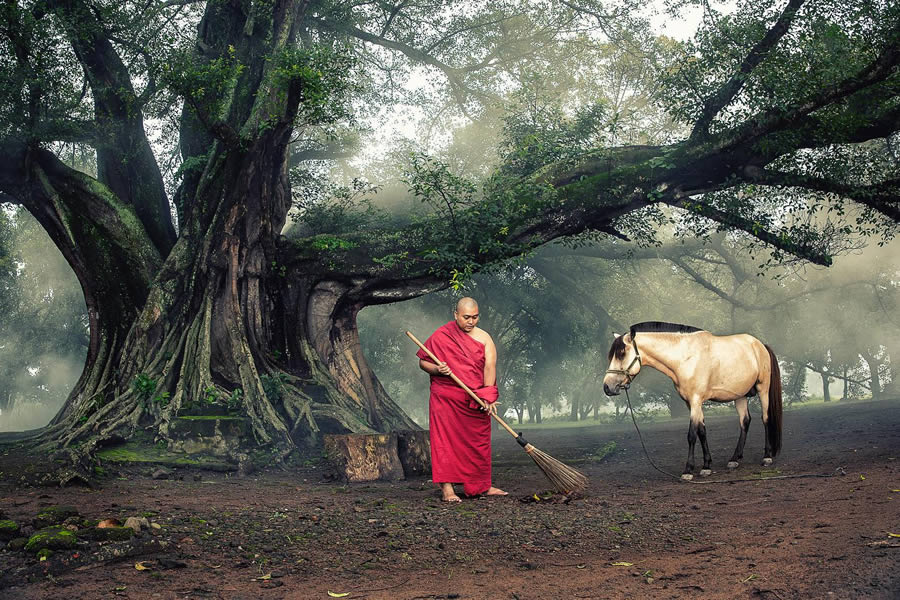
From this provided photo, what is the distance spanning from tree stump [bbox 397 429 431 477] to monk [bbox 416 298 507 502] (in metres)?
2.51

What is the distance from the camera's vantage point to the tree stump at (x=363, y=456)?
9.73 m

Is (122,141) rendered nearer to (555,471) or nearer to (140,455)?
(140,455)

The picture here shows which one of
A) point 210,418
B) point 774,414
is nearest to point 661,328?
point 774,414

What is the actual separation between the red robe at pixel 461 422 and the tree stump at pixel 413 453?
8.37 feet

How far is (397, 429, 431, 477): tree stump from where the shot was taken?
10312mm

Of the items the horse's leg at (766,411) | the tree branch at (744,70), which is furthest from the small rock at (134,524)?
the tree branch at (744,70)

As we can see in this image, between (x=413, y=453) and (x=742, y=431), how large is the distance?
4639mm

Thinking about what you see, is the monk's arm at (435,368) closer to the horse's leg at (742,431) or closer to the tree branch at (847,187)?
the horse's leg at (742,431)

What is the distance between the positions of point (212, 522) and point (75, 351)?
3397 centimetres

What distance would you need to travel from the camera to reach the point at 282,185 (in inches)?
570

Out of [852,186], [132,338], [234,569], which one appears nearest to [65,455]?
[132,338]

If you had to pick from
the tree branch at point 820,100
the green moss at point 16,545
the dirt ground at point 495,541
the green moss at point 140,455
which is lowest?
the dirt ground at point 495,541

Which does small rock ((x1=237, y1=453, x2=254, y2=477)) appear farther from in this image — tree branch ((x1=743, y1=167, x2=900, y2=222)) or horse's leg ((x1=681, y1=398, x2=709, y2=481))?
tree branch ((x1=743, y1=167, x2=900, y2=222))

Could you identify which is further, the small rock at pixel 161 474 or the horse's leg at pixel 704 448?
the small rock at pixel 161 474
